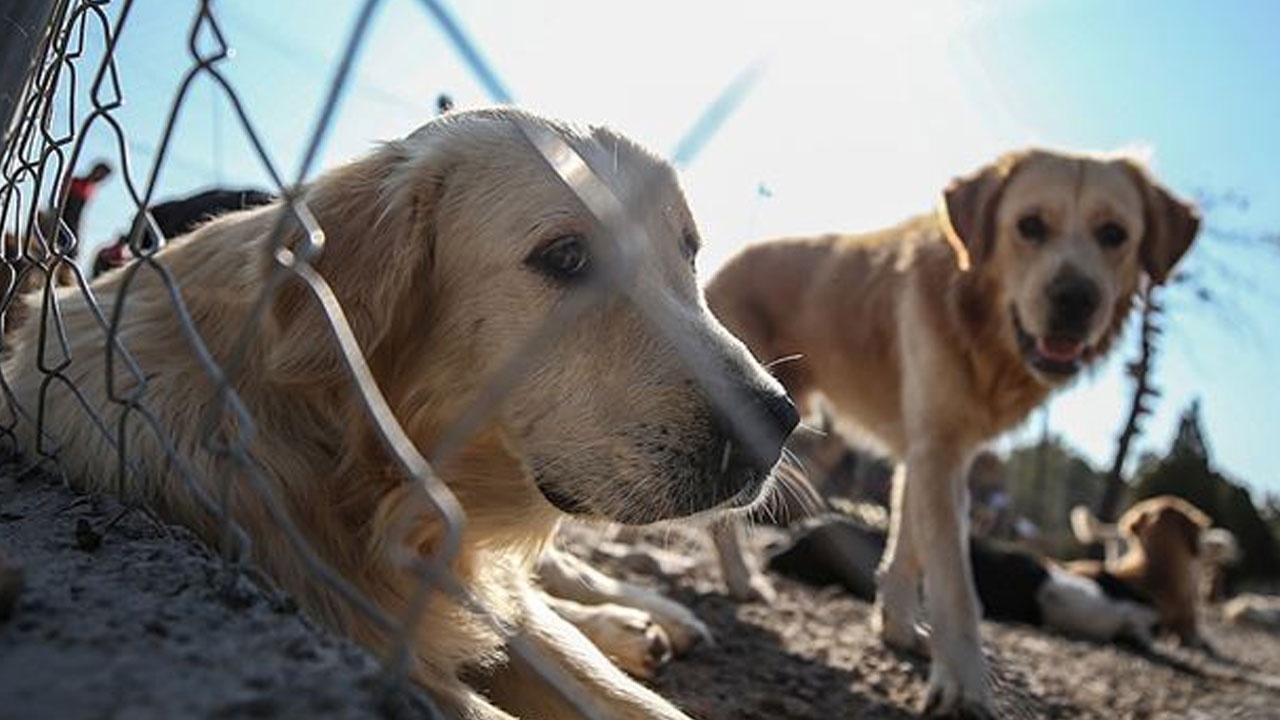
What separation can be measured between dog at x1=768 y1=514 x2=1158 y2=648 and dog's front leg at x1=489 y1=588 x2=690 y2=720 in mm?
5122

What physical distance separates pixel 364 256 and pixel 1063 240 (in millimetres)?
3305

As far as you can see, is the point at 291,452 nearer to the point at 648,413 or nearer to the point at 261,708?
the point at 648,413

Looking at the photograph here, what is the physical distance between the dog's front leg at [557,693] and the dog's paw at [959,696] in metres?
1.48

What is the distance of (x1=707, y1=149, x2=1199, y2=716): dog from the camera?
436 cm

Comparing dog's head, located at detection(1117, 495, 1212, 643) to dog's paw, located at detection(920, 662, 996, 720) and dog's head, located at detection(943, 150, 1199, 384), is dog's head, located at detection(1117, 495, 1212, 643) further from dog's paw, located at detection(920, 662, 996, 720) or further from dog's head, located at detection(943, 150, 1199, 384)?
dog's paw, located at detection(920, 662, 996, 720)

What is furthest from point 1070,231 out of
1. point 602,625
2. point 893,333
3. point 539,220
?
point 539,220

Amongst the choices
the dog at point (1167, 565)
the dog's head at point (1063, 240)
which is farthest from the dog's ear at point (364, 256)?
the dog at point (1167, 565)

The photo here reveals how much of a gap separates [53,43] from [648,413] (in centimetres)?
150

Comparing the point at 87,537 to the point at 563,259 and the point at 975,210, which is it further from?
the point at 975,210

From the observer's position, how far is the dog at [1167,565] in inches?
383

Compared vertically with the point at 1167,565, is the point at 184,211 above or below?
above

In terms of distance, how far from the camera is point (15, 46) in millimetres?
1825

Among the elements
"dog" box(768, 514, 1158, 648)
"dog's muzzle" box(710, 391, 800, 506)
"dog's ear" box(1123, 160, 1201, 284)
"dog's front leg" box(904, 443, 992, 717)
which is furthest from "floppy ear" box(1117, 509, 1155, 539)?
"dog's muzzle" box(710, 391, 800, 506)

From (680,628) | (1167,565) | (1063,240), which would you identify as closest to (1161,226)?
(1063,240)
